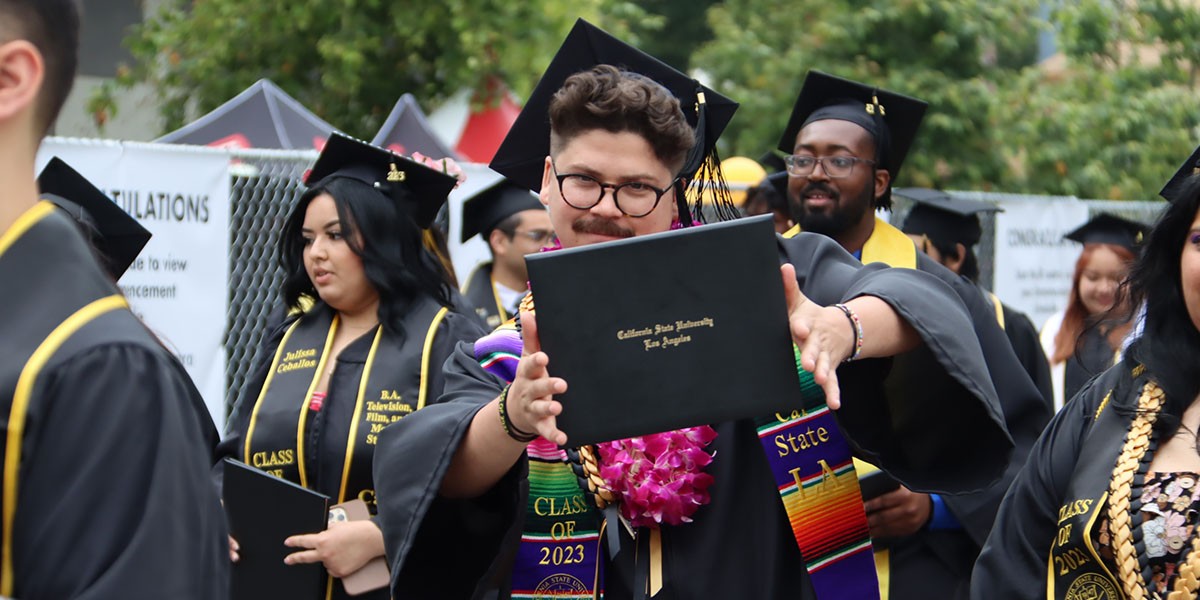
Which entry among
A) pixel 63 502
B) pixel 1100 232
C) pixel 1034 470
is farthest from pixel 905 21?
pixel 63 502

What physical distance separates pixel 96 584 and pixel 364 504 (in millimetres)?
2994

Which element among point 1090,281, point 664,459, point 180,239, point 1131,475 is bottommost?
point 1131,475

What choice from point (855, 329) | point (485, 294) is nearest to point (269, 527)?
point (855, 329)

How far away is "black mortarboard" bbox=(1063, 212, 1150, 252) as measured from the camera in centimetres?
816

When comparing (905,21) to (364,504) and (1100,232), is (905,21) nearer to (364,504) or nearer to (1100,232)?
(1100,232)

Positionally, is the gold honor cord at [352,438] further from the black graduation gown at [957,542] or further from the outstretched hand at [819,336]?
the outstretched hand at [819,336]

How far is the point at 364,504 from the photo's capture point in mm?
4695

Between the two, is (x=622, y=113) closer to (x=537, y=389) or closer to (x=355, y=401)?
(x=537, y=389)

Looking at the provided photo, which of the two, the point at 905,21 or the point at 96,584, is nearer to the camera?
the point at 96,584

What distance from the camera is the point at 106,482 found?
174 cm

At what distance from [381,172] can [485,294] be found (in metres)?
2.98

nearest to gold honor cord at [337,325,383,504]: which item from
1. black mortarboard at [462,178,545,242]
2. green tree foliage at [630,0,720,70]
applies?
black mortarboard at [462,178,545,242]

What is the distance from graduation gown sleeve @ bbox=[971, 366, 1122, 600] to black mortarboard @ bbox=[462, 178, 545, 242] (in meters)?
5.07

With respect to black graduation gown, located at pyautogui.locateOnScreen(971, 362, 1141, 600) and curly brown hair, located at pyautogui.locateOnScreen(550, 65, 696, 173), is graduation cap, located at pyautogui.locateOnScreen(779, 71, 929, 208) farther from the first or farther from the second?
curly brown hair, located at pyautogui.locateOnScreen(550, 65, 696, 173)
